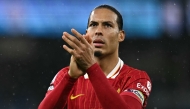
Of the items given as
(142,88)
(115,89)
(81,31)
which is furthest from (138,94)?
(81,31)

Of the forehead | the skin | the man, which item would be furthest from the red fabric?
the forehead

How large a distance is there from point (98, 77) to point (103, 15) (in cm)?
73

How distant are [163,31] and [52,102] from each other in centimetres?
438

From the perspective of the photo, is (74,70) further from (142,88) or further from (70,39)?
(142,88)

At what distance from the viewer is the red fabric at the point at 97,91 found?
8.41 feet

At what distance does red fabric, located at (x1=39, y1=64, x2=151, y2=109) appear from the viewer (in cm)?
256

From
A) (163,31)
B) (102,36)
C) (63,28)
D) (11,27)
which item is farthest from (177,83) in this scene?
(102,36)

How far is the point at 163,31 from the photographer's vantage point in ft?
22.6

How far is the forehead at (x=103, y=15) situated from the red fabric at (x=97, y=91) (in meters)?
0.37

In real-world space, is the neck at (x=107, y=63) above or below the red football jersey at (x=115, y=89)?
above

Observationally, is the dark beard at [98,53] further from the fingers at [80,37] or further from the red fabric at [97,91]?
the fingers at [80,37]

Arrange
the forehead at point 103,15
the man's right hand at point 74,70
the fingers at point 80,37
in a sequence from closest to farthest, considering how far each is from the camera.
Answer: the fingers at point 80,37, the man's right hand at point 74,70, the forehead at point 103,15

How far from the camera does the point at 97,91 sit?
101 inches

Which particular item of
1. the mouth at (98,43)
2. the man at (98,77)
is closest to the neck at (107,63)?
the man at (98,77)
